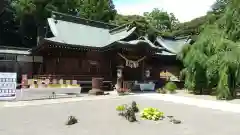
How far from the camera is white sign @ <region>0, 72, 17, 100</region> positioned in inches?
504

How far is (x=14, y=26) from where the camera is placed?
35.2 metres

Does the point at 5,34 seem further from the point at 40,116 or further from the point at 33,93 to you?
the point at 40,116

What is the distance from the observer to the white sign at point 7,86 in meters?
12.8

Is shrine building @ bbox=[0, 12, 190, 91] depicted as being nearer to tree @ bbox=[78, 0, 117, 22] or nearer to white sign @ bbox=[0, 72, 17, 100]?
white sign @ bbox=[0, 72, 17, 100]

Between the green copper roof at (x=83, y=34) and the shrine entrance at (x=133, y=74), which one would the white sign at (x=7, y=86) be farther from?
the shrine entrance at (x=133, y=74)

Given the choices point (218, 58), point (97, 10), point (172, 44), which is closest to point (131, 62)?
point (218, 58)

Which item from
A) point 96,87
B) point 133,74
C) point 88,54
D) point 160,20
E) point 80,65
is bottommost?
point 96,87

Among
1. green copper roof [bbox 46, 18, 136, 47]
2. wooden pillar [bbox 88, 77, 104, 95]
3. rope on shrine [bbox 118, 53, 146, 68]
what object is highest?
green copper roof [bbox 46, 18, 136, 47]

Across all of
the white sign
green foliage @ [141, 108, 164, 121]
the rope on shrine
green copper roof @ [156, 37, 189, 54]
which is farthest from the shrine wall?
green foliage @ [141, 108, 164, 121]

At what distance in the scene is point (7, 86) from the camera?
12.9 meters

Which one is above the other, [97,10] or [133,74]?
[97,10]

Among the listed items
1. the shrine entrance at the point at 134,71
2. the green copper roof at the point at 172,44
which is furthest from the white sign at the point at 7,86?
the green copper roof at the point at 172,44

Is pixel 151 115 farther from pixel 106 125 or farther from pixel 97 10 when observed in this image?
pixel 97 10

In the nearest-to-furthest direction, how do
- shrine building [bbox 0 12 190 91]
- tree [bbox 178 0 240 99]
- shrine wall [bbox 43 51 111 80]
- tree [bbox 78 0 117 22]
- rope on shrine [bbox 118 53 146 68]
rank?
tree [bbox 178 0 240 99] < shrine building [bbox 0 12 190 91] < shrine wall [bbox 43 51 111 80] < rope on shrine [bbox 118 53 146 68] < tree [bbox 78 0 117 22]
